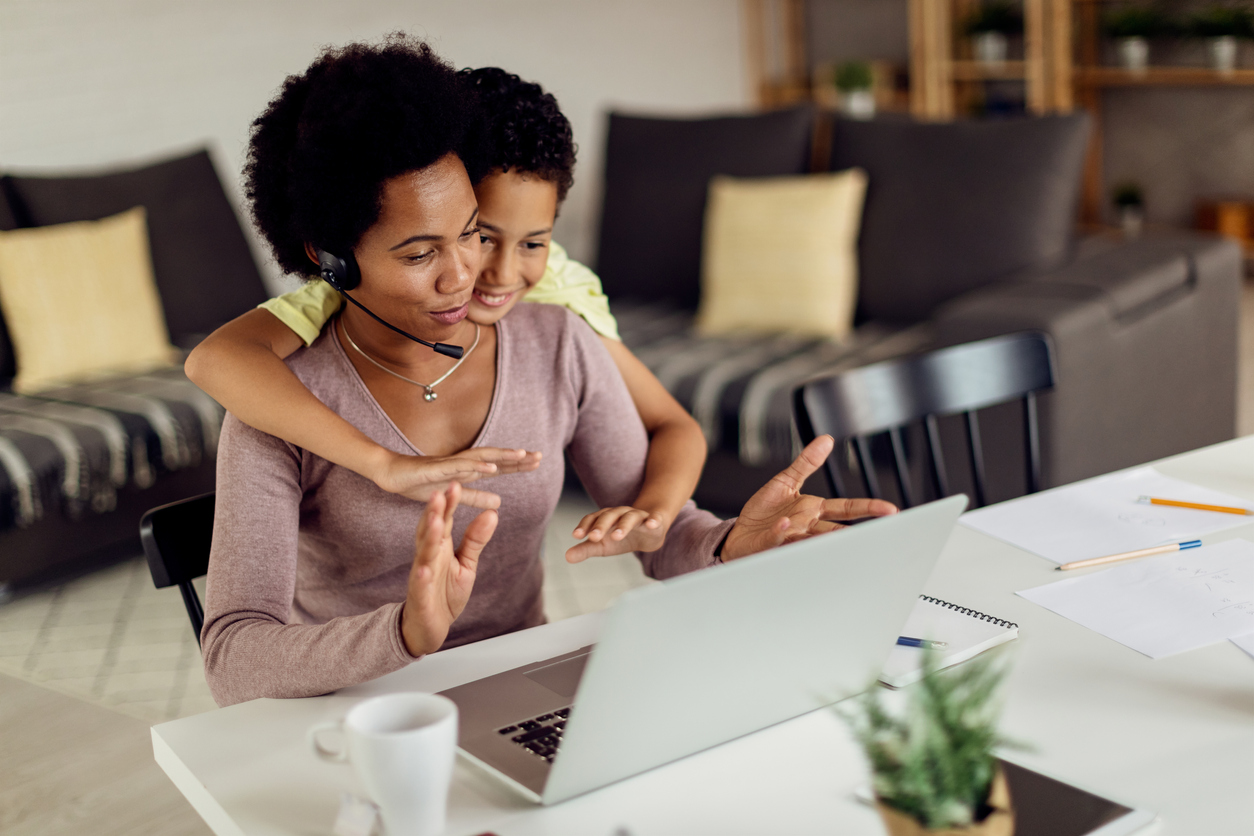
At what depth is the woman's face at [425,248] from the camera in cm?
109

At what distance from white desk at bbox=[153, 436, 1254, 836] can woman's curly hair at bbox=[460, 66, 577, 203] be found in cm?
53

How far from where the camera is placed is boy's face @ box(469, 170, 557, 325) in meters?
1.24

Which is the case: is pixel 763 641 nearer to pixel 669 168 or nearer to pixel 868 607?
pixel 868 607

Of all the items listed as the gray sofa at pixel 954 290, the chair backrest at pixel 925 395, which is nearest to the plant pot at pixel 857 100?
the gray sofa at pixel 954 290

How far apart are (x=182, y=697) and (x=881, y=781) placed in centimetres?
199

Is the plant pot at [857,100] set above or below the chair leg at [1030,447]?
above

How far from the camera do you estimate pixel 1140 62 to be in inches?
193

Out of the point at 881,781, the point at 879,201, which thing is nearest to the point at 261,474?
the point at 881,781

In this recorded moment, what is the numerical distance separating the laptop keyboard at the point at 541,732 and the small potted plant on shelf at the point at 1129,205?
15.8ft

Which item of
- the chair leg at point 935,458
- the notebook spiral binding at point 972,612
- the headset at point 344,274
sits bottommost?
the chair leg at point 935,458

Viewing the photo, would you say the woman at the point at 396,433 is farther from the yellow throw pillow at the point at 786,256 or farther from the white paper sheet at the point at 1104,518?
the yellow throw pillow at the point at 786,256

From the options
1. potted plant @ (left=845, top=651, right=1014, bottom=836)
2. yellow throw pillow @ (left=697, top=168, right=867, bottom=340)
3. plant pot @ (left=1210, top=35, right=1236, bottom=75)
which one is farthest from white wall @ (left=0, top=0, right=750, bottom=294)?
potted plant @ (left=845, top=651, right=1014, bottom=836)

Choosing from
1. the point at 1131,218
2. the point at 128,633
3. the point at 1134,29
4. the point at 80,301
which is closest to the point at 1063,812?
the point at 128,633

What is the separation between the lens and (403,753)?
0.68 metres
